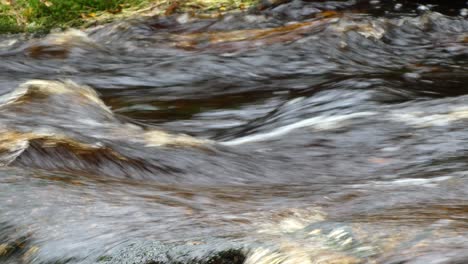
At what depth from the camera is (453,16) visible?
8.57 metres

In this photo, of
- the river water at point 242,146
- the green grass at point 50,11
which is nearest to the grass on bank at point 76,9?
the green grass at point 50,11

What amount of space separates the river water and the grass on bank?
1.95 m

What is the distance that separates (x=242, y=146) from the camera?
14.4ft

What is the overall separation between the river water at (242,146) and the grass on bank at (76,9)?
195 cm

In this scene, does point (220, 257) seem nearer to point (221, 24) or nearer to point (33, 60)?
point (33, 60)

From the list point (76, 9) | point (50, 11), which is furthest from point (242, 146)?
point (50, 11)

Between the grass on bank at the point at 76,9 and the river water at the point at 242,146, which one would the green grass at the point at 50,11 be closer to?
the grass on bank at the point at 76,9

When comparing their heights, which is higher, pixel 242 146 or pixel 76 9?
pixel 242 146

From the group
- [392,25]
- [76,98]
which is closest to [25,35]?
[392,25]

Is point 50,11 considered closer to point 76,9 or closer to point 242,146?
point 76,9

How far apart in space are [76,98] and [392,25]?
4.00m

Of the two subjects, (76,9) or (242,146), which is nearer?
(242,146)

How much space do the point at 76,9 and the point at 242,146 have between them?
652 cm

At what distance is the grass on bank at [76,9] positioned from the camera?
10.1 meters
